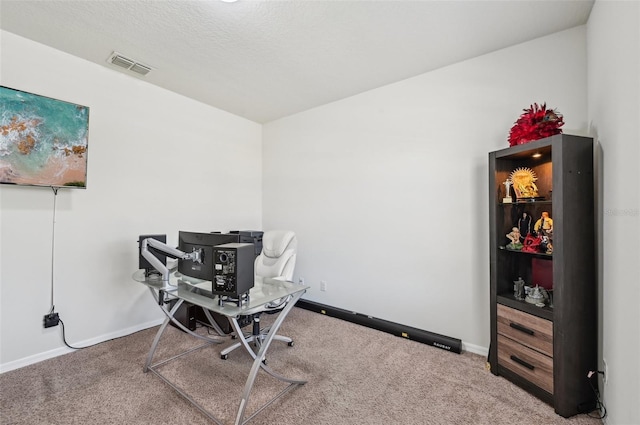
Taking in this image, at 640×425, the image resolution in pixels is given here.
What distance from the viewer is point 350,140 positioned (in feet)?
11.2

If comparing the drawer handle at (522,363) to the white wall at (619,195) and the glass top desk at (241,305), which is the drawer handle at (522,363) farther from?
the glass top desk at (241,305)

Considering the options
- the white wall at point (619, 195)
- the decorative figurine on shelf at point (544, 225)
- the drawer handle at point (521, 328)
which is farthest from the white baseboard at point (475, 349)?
the decorative figurine on shelf at point (544, 225)

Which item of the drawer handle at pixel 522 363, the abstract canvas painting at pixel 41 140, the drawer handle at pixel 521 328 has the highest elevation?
the abstract canvas painting at pixel 41 140

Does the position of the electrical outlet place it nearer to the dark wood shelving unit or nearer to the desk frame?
the desk frame

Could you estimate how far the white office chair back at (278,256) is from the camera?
9.02 feet

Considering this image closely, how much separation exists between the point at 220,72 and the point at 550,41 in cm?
291

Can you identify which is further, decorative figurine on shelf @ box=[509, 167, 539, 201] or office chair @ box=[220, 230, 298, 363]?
office chair @ box=[220, 230, 298, 363]

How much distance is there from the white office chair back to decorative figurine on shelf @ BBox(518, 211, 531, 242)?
1.97 meters

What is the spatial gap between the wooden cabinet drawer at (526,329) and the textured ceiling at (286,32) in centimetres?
215

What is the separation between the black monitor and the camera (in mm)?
1854

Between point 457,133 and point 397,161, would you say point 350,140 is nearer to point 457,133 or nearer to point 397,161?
point 397,161

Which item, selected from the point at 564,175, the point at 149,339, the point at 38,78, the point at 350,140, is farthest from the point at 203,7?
the point at 149,339

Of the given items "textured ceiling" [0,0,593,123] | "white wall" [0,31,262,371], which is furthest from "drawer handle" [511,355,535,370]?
"white wall" [0,31,262,371]

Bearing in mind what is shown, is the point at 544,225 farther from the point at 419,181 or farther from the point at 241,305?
the point at 241,305
